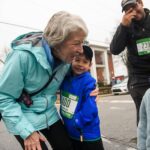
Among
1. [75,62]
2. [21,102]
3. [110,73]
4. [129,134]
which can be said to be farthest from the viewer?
A: [110,73]

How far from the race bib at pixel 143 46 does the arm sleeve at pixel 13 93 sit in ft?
5.00

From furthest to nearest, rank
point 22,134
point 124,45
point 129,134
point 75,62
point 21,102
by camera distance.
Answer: point 129,134
point 124,45
point 75,62
point 21,102
point 22,134

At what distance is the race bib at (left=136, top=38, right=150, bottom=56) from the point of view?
3707 mm

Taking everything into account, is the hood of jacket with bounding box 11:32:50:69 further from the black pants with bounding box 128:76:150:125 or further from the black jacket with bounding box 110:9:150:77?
the black pants with bounding box 128:76:150:125

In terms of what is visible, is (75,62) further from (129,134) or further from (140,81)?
(129,134)

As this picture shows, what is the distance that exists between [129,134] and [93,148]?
3.74 m

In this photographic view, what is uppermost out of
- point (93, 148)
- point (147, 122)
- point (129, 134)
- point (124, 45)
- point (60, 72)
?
point (124, 45)

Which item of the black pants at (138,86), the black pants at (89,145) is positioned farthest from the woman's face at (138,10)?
the black pants at (89,145)

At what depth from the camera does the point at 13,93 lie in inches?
105

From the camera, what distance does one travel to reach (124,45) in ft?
12.7

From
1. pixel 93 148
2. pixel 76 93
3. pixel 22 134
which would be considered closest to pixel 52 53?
pixel 76 93

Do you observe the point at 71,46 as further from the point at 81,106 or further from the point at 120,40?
the point at 120,40

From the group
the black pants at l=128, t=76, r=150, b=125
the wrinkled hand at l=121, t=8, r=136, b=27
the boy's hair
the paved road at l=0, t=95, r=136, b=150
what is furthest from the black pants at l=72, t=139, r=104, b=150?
the paved road at l=0, t=95, r=136, b=150

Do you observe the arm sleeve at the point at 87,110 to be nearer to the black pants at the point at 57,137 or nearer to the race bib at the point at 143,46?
the black pants at the point at 57,137
